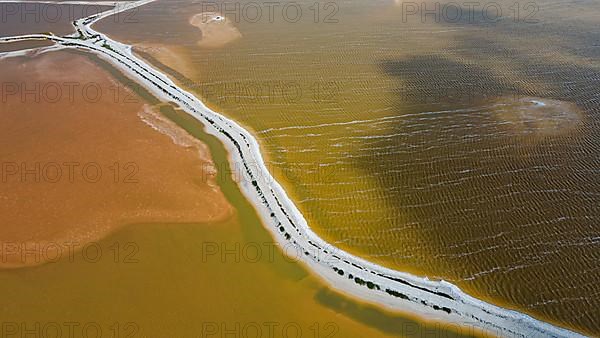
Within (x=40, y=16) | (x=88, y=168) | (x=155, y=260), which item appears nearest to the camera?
(x=155, y=260)

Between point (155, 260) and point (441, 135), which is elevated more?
point (441, 135)

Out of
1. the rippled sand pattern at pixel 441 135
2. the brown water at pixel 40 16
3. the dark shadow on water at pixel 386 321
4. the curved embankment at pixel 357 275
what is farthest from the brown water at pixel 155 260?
the brown water at pixel 40 16

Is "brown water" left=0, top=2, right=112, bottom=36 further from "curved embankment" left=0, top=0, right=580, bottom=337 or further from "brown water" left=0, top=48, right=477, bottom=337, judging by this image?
"curved embankment" left=0, top=0, right=580, bottom=337

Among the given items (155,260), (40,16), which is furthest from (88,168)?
(40,16)

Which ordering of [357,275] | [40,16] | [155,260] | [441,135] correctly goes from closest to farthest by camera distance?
[357,275] < [155,260] < [441,135] < [40,16]

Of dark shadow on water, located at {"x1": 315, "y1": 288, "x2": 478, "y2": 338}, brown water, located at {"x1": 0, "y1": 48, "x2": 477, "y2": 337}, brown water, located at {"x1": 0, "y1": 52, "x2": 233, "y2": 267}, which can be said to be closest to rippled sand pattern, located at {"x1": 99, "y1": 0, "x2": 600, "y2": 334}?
dark shadow on water, located at {"x1": 315, "y1": 288, "x2": 478, "y2": 338}

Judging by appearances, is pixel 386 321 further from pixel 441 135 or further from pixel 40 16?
pixel 40 16
